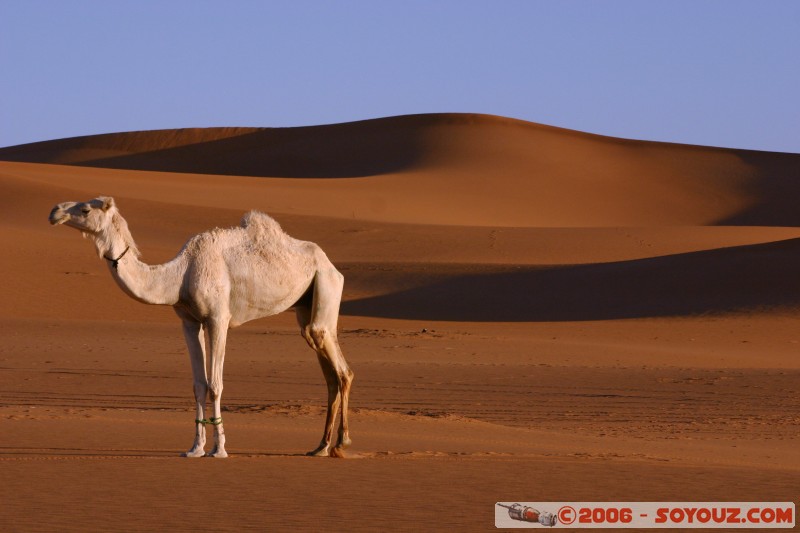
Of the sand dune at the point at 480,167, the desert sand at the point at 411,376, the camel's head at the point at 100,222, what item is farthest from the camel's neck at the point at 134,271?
the sand dune at the point at 480,167

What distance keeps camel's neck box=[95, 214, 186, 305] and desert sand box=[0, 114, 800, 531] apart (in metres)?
1.35

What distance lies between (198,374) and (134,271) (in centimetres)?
100

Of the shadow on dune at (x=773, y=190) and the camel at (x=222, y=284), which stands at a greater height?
the shadow on dune at (x=773, y=190)

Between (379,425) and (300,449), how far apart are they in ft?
9.15

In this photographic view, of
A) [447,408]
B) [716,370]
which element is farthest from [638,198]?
[447,408]

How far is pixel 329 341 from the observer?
10.7 meters

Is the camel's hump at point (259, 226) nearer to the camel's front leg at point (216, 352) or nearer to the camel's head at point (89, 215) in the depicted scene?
the camel's front leg at point (216, 352)

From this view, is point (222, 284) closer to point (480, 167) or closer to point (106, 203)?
point (106, 203)

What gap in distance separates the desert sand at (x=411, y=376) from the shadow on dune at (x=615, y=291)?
100 mm

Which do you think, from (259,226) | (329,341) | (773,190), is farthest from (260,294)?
(773,190)

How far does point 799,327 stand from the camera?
1117 inches

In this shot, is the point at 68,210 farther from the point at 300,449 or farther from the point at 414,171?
the point at 414,171

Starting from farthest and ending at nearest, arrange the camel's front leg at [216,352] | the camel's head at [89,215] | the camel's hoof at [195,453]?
the camel's hoof at [195,453] → the camel's front leg at [216,352] → the camel's head at [89,215]

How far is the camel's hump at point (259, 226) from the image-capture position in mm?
10492
